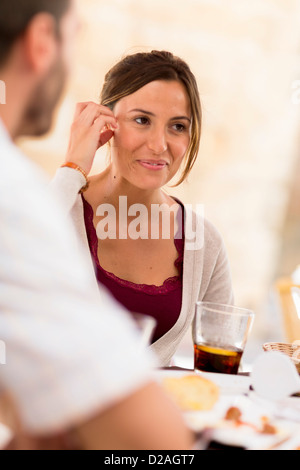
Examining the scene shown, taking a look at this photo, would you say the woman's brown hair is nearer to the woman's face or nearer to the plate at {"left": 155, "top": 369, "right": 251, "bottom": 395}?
the woman's face

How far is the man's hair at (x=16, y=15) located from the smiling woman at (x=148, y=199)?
2.16 ft

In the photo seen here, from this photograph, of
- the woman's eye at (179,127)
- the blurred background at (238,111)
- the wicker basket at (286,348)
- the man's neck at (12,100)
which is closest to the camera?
the man's neck at (12,100)

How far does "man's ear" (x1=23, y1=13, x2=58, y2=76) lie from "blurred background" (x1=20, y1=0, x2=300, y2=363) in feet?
6.67

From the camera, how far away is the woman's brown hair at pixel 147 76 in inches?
55.0

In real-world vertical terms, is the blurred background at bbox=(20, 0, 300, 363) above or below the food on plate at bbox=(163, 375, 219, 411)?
above

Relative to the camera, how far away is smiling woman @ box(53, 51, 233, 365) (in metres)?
1.30

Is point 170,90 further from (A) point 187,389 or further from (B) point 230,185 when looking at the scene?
(B) point 230,185

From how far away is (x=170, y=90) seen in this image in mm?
1403

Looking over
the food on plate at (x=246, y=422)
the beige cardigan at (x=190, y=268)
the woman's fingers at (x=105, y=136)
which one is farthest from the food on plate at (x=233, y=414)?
the woman's fingers at (x=105, y=136)

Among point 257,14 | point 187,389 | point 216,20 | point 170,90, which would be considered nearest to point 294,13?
point 257,14

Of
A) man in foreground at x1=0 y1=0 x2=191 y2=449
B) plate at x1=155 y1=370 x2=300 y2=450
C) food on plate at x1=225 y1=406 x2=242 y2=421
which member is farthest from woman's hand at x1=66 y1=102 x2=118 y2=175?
man in foreground at x1=0 y1=0 x2=191 y2=449

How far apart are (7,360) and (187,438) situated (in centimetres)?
16

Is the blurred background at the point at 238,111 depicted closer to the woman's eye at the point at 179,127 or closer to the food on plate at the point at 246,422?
the woman's eye at the point at 179,127

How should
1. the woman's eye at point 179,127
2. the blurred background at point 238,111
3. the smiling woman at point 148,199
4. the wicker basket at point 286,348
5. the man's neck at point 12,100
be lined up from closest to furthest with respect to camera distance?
A: the man's neck at point 12,100
the wicker basket at point 286,348
the smiling woman at point 148,199
the woman's eye at point 179,127
the blurred background at point 238,111
